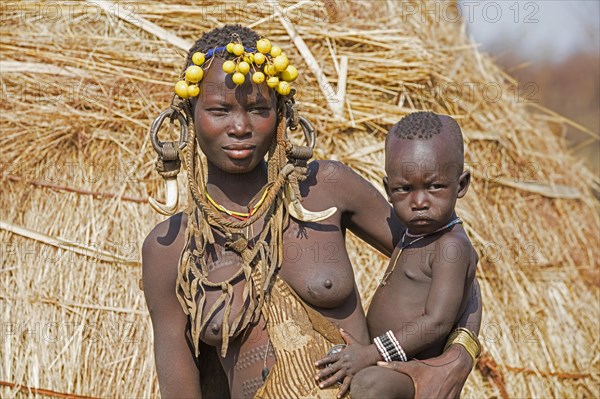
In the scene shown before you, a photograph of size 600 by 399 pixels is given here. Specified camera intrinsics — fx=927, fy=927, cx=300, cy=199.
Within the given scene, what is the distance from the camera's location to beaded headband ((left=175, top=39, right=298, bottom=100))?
2803mm

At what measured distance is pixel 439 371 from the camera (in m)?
2.86

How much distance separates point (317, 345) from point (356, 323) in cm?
19

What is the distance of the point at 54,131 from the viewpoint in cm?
470

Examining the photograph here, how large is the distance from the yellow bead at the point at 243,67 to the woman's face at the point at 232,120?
34 mm

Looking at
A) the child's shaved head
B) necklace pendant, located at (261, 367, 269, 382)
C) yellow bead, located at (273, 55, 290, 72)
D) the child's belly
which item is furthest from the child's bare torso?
yellow bead, located at (273, 55, 290, 72)

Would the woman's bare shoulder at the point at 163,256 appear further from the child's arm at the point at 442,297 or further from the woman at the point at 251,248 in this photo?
the child's arm at the point at 442,297

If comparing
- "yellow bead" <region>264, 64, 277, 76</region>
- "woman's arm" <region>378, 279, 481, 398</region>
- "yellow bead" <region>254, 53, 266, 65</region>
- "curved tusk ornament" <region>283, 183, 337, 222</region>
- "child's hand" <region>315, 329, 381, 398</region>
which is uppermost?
"yellow bead" <region>254, 53, 266, 65</region>

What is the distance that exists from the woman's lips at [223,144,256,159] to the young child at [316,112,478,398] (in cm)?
46

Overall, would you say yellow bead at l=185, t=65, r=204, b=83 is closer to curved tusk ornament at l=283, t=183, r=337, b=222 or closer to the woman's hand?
curved tusk ornament at l=283, t=183, r=337, b=222

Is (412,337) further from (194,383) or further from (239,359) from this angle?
(194,383)

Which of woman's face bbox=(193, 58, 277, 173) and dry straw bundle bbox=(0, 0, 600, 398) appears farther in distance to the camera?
dry straw bundle bbox=(0, 0, 600, 398)

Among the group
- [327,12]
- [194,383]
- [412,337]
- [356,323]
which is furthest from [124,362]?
[327,12]

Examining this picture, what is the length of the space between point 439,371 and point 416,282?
0.98 ft

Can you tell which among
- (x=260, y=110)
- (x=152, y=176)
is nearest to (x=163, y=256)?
(x=260, y=110)
